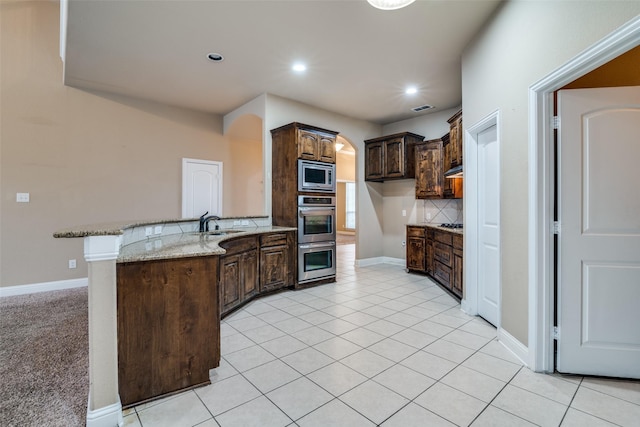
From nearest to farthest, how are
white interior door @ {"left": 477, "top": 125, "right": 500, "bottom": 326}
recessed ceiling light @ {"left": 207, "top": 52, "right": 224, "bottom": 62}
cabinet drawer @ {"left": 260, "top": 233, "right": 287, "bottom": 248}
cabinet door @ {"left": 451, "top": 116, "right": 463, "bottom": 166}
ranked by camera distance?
white interior door @ {"left": 477, "top": 125, "right": 500, "bottom": 326}, recessed ceiling light @ {"left": 207, "top": 52, "right": 224, "bottom": 62}, cabinet door @ {"left": 451, "top": 116, "right": 463, "bottom": 166}, cabinet drawer @ {"left": 260, "top": 233, "right": 287, "bottom": 248}

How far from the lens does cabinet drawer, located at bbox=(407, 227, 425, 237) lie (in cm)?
529

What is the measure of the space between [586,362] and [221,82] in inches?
199

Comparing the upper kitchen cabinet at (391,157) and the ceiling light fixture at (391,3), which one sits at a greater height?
the ceiling light fixture at (391,3)

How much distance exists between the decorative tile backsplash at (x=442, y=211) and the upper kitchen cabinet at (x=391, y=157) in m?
0.69

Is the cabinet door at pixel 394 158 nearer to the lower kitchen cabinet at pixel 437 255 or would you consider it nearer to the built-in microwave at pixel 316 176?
the lower kitchen cabinet at pixel 437 255

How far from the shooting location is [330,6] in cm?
272

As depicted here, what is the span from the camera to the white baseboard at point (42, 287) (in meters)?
4.20

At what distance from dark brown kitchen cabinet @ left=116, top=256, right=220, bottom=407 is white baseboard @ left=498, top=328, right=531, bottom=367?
7.71 feet

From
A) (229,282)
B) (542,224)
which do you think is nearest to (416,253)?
(542,224)

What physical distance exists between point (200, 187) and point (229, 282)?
3011mm

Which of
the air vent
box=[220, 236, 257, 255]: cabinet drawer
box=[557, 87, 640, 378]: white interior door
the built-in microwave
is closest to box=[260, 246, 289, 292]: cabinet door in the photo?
box=[220, 236, 257, 255]: cabinet drawer

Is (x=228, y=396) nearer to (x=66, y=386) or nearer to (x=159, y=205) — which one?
(x=66, y=386)

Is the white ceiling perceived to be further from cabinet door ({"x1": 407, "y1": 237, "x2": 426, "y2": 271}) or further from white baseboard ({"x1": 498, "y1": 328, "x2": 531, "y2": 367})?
white baseboard ({"x1": 498, "y1": 328, "x2": 531, "y2": 367})

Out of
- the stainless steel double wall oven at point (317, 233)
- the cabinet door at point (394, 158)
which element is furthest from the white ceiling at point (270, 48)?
the stainless steel double wall oven at point (317, 233)
